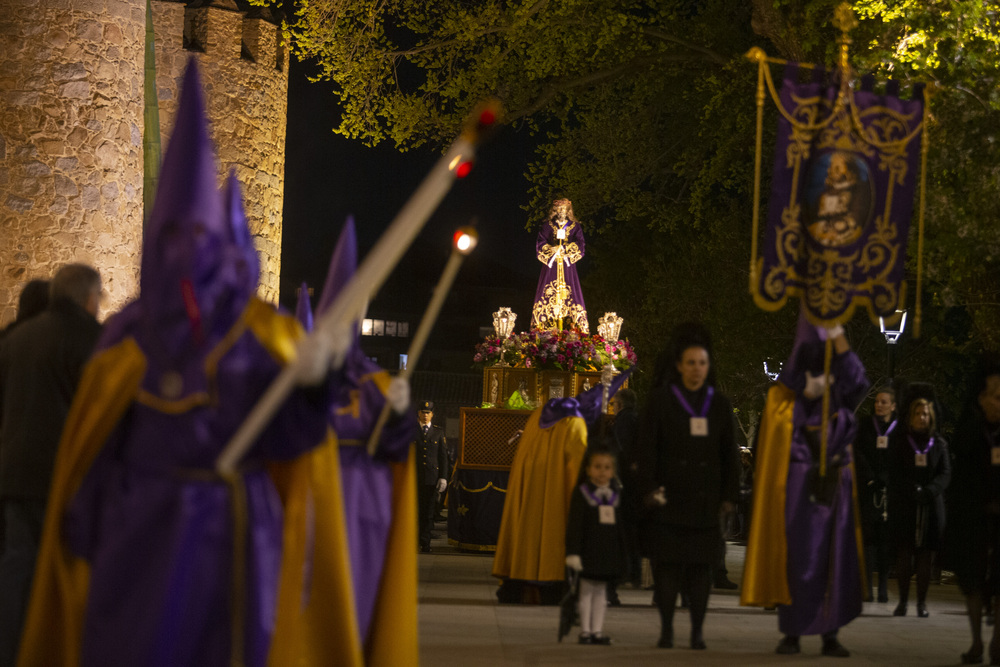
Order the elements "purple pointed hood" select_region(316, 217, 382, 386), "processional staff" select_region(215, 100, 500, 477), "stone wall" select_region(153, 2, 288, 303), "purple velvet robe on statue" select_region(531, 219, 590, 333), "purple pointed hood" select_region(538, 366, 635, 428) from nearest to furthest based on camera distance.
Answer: "processional staff" select_region(215, 100, 500, 477), "purple pointed hood" select_region(316, 217, 382, 386), "purple pointed hood" select_region(538, 366, 635, 428), "purple velvet robe on statue" select_region(531, 219, 590, 333), "stone wall" select_region(153, 2, 288, 303)

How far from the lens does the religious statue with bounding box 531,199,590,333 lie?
15.3m

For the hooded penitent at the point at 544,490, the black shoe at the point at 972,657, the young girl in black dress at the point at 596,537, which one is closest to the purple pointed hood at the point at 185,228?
the young girl in black dress at the point at 596,537

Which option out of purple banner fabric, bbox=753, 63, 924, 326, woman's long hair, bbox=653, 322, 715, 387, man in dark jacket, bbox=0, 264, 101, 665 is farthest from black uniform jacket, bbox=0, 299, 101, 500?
purple banner fabric, bbox=753, 63, 924, 326

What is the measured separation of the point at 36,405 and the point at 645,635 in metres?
4.43

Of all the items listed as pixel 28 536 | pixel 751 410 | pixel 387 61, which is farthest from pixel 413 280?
pixel 28 536

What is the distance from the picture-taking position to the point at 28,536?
6.06 m

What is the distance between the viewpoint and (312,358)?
12.5 ft

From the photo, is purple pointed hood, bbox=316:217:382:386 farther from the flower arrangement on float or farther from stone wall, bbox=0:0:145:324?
the flower arrangement on float

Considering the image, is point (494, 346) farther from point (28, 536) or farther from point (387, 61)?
point (28, 536)

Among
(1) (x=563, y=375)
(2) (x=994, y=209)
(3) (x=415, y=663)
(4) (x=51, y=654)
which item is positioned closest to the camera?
(4) (x=51, y=654)

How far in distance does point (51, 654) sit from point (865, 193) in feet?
18.1

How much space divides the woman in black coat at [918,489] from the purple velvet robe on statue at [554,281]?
5.24 meters

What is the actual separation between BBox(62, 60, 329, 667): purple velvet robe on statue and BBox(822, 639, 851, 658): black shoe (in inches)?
177

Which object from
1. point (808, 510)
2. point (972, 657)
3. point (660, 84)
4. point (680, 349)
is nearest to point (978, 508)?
point (972, 657)
